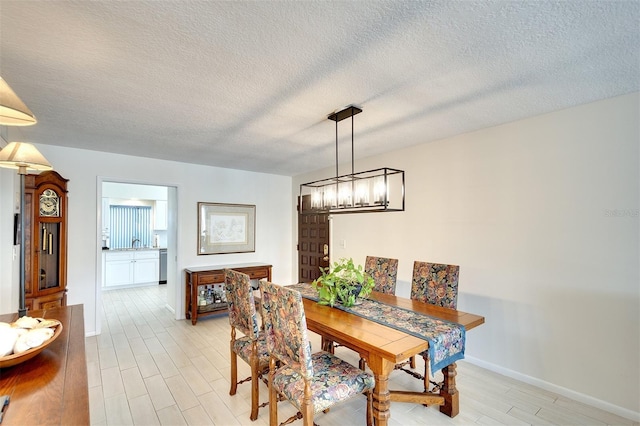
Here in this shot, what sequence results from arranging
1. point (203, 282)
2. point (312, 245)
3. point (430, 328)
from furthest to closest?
point (312, 245) → point (203, 282) → point (430, 328)

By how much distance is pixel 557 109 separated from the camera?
8.52 feet

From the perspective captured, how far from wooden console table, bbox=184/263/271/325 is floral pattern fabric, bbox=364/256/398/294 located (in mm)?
2271

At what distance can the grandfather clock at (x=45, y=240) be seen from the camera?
3.24 meters

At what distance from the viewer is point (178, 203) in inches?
184

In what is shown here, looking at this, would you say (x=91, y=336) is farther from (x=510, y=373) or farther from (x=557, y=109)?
(x=557, y=109)

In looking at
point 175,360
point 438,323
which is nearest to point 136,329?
point 175,360

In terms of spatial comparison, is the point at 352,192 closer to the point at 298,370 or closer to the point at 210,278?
the point at 298,370

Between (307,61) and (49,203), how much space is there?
3.65 m

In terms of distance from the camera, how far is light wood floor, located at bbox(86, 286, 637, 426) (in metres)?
2.27

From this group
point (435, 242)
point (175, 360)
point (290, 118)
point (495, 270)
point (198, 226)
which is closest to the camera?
point (290, 118)

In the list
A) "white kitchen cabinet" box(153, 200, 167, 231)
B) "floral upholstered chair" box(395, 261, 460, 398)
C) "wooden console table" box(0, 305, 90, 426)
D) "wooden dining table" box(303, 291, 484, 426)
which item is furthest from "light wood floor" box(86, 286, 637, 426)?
"white kitchen cabinet" box(153, 200, 167, 231)

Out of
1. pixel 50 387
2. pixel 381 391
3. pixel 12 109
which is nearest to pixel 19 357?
pixel 50 387

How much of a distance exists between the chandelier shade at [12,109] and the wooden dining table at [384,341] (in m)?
1.95

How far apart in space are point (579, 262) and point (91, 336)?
5.51 m
